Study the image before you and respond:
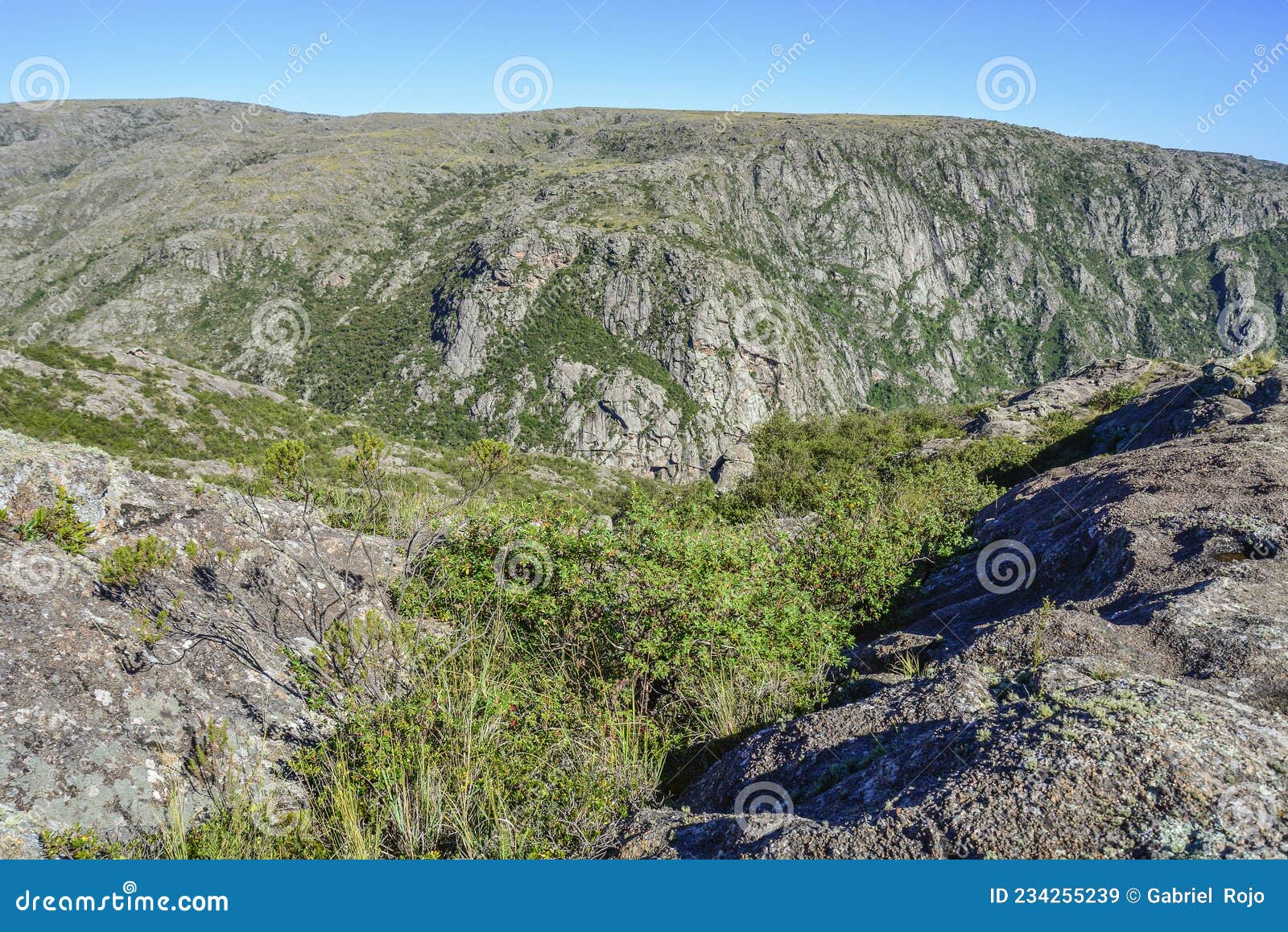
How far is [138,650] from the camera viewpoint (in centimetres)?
478

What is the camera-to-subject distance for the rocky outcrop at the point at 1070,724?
8.82ft

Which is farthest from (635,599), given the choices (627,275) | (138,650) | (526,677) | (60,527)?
(627,275)

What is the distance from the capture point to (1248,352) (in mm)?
18875

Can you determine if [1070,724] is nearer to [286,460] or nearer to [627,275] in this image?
[286,460]

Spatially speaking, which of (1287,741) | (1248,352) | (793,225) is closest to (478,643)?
(1287,741)

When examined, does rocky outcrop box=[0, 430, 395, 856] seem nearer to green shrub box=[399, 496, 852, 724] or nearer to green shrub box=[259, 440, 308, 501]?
green shrub box=[259, 440, 308, 501]

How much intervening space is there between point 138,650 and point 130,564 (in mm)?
664

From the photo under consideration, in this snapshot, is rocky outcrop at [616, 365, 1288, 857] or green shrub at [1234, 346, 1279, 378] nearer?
rocky outcrop at [616, 365, 1288, 857]

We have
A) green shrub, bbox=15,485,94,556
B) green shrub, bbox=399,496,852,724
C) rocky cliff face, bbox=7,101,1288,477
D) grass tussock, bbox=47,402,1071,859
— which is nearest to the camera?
grass tussock, bbox=47,402,1071,859

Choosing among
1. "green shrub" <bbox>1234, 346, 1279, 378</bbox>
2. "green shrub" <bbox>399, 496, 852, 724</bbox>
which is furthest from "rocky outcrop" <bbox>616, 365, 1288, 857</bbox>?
"green shrub" <bbox>1234, 346, 1279, 378</bbox>

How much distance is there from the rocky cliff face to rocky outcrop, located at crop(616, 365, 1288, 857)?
11119cm

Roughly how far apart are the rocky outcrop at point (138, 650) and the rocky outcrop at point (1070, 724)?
3137 millimetres

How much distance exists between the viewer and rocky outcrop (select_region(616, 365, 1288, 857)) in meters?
2.69

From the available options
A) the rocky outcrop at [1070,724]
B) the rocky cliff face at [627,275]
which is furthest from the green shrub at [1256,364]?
the rocky cliff face at [627,275]
